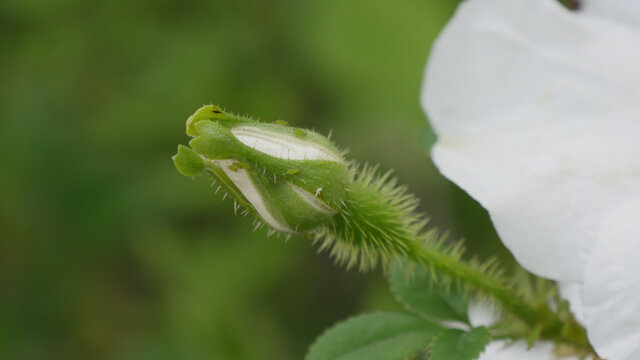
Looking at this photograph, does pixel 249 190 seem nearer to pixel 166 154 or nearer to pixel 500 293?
pixel 500 293

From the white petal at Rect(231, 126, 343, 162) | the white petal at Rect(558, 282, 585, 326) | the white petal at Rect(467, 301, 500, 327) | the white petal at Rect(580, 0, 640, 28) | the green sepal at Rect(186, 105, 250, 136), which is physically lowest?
the white petal at Rect(467, 301, 500, 327)

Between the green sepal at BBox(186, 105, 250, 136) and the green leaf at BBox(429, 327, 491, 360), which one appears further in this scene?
the green leaf at BBox(429, 327, 491, 360)

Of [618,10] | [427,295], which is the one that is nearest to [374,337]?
[427,295]

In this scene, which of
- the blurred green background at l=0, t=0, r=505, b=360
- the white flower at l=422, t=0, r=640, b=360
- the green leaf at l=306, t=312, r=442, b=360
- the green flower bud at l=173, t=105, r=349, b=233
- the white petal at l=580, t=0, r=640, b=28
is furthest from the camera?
the blurred green background at l=0, t=0, r=505, b=360

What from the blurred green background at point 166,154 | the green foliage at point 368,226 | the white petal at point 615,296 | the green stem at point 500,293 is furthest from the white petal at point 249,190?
the blurred green background at point 166,154

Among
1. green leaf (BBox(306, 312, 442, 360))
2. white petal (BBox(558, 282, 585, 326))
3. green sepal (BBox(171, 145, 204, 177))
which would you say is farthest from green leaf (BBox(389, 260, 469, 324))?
green sepal (BBox(171, 145, 204, 177))

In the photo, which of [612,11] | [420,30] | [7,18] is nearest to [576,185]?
[612,11]

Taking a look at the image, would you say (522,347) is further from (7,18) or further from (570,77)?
(7,18)

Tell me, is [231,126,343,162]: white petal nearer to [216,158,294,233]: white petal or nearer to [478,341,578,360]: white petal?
[216,158,294,233]: white petal
